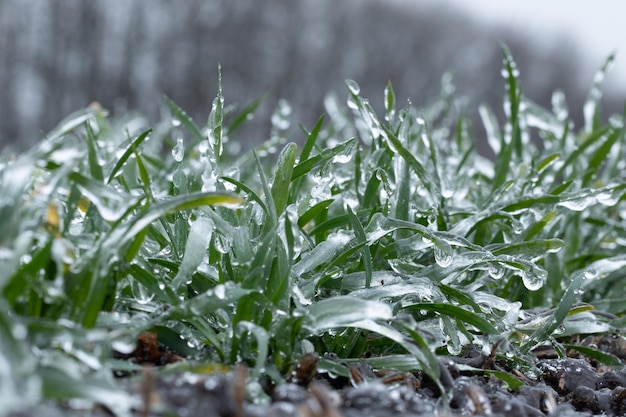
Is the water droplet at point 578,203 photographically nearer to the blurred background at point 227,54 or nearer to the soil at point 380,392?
the soil at point 380,392

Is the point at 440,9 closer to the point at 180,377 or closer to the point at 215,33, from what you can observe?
the point at 215,33

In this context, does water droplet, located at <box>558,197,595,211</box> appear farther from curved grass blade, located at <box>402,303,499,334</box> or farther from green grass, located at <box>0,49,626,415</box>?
curved grass blade, located at <box>402,303,499,334</box>

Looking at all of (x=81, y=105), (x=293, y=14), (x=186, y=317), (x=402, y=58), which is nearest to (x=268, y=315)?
(x=186, y=317)

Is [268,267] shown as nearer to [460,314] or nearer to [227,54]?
[460,314]

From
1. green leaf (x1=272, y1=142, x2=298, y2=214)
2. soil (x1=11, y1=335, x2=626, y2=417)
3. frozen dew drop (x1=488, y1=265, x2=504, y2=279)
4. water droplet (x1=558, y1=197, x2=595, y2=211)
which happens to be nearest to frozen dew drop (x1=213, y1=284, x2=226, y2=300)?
soil (x1=11, y1=335, x2=626, y2=417)

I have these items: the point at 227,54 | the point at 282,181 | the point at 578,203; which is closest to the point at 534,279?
the point at 578,203
